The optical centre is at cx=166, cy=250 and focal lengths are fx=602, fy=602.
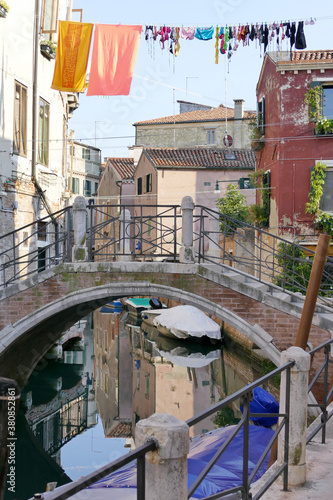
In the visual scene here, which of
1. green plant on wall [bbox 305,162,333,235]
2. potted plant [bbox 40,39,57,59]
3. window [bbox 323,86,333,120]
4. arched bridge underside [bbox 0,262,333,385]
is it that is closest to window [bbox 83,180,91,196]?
window [bbox 323,86,333,120]

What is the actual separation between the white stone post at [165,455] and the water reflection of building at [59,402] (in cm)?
919

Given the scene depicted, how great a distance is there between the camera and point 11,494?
935cm

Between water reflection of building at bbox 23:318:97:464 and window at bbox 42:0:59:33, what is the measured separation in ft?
29.7

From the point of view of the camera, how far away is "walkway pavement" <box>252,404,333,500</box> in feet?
12.9

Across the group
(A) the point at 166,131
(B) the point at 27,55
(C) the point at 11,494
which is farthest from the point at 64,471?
(A) the point at 166,131

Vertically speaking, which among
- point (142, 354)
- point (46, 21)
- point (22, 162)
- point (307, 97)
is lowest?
point (142, 354)

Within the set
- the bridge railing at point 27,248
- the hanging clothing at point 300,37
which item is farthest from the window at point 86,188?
the hanging clothing at point 300,37

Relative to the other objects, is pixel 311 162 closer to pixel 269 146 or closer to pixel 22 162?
pixel 269 146

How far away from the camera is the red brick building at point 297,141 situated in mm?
18000

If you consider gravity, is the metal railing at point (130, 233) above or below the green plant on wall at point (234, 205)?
below

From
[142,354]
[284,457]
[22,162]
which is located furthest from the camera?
[142,354]

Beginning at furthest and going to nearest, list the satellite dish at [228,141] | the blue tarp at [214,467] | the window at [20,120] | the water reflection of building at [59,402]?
the satellite dish at [228,141], the window at [20,120], the water reflection of building at [59,402], the blue tarp at [214,467]

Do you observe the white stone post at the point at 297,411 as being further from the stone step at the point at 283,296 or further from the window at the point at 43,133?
the window at the point at 43,133

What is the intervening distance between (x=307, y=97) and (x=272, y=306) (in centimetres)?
1025
